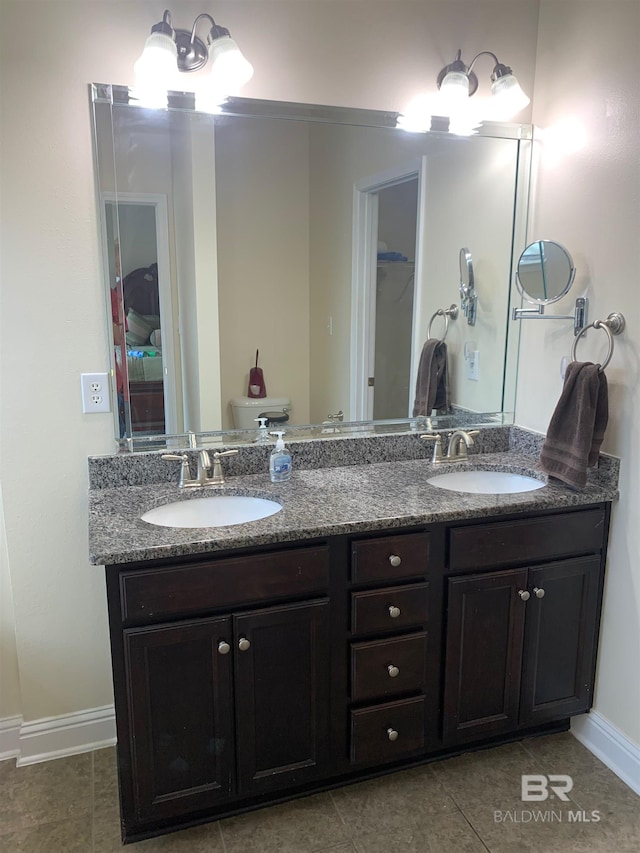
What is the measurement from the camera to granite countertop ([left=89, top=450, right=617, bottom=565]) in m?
1.52

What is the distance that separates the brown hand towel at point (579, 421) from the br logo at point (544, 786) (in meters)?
0.88

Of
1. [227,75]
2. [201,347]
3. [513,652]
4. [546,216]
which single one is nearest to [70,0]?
[227,75]

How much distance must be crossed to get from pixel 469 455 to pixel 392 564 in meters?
0.71

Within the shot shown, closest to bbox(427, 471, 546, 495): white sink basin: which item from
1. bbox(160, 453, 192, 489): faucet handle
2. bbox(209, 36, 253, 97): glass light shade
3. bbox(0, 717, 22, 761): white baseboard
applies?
bbox(160, 453, 192, 489): faucet handle

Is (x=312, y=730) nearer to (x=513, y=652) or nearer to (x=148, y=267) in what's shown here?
(x=513, y=652)

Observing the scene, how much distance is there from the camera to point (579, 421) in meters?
1.85

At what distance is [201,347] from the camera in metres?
1.98

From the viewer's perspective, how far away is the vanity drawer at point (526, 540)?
1.78m

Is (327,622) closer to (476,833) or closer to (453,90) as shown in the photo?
(476,833)

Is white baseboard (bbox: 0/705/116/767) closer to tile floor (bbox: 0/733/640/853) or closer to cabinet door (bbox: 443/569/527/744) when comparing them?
tile floor (bbox: 0/733/640/853)

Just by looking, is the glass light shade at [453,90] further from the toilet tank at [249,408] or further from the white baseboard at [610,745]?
the white baseboard at [610,745]

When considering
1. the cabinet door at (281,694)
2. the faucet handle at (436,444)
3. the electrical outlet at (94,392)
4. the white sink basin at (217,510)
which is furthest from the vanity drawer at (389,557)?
the electrical outlet at (94,392)

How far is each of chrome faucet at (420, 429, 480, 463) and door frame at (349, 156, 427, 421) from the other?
229 millimetres

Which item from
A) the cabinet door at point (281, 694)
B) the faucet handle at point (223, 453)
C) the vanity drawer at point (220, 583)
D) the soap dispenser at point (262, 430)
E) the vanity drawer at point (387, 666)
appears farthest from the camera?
the soap dispenser at point (262, 430)
